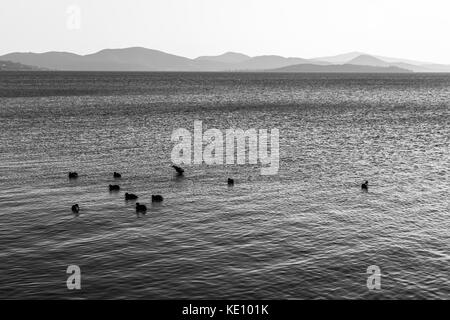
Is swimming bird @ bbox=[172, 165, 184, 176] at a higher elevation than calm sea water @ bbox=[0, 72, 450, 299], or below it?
higher

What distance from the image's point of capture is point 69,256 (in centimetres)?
2838

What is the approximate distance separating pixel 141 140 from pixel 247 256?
48.2 meters

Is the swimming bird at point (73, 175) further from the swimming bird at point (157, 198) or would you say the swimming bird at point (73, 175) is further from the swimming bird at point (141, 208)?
the swimming bird at point (141, 208)

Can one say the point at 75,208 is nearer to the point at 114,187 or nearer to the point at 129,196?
the point at 129,196

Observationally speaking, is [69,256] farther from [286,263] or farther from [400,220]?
[400,220]

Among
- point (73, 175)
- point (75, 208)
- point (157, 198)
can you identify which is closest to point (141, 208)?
point (157, 198)

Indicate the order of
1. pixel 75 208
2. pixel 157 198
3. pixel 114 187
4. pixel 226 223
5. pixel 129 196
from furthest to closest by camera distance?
pixel 114 187 < pixel 129 196 < pixel 157 198 < pixel 75 208 < pixel 226 223

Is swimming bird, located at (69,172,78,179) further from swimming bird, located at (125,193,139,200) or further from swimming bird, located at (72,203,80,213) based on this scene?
swimming bird, located at (72,203,80,213)

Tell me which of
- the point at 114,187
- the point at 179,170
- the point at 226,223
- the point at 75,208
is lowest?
the point at 226,223

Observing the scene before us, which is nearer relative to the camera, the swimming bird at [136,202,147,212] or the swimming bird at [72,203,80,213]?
the swimming bird at [72,203,80,213]

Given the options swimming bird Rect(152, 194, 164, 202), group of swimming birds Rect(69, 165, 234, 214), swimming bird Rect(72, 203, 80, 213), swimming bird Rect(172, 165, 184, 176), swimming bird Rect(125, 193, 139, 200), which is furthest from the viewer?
swimming bird Rect(172, 165, 184, 176)

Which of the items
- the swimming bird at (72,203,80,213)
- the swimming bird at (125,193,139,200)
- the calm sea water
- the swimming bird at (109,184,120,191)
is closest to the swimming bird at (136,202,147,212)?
the calm sea water

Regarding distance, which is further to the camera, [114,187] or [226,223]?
[114,187]
